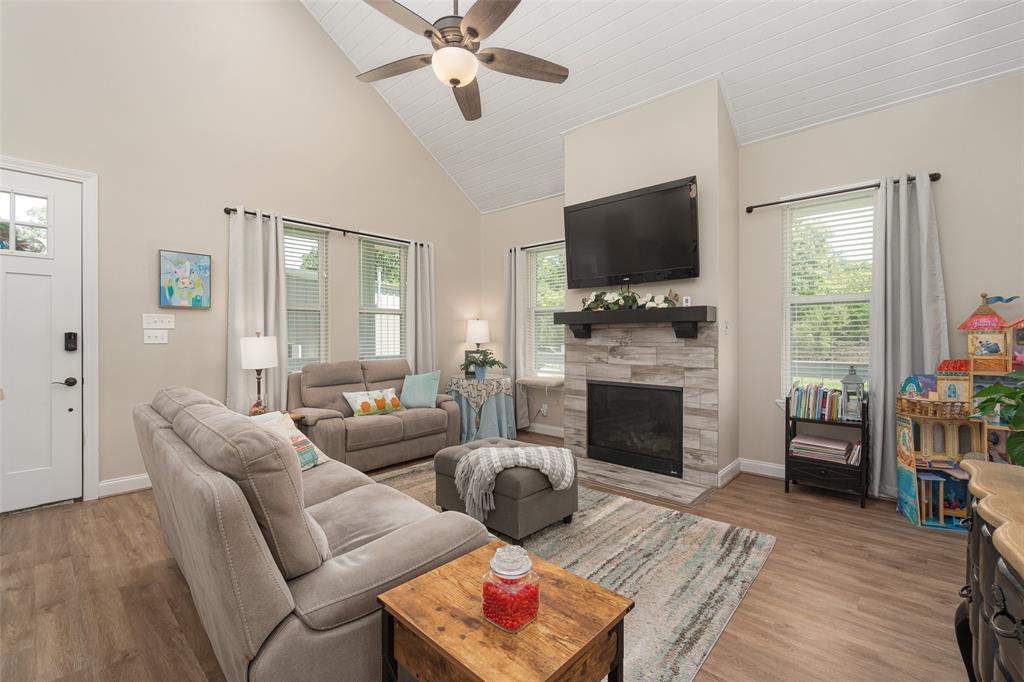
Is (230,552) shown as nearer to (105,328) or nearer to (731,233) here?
(105,328)

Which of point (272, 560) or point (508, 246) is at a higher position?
point (508, 246)

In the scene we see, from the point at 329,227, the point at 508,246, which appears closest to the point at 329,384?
the point at 329,227

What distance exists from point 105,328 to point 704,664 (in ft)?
14.4

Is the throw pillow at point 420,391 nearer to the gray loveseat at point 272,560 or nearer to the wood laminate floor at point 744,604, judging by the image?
the wood laminate floor at point 744,604

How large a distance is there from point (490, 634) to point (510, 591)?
112mm

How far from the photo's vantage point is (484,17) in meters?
2.17

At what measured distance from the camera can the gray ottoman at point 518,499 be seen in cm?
259

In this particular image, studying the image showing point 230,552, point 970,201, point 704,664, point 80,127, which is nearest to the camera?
point 230,552

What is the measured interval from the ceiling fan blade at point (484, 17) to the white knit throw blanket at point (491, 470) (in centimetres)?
224

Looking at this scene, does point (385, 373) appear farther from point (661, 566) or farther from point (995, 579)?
point (995, 579)

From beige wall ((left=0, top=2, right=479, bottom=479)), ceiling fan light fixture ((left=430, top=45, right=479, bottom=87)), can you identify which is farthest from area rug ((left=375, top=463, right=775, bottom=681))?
ceiling fan light fixture ((left=430, top=45, right=479, bottom=87))

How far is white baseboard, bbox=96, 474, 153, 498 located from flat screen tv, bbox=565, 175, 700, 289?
399 cm

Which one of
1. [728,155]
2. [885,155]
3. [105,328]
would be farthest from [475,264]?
[885,155]

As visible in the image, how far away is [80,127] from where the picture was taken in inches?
132
